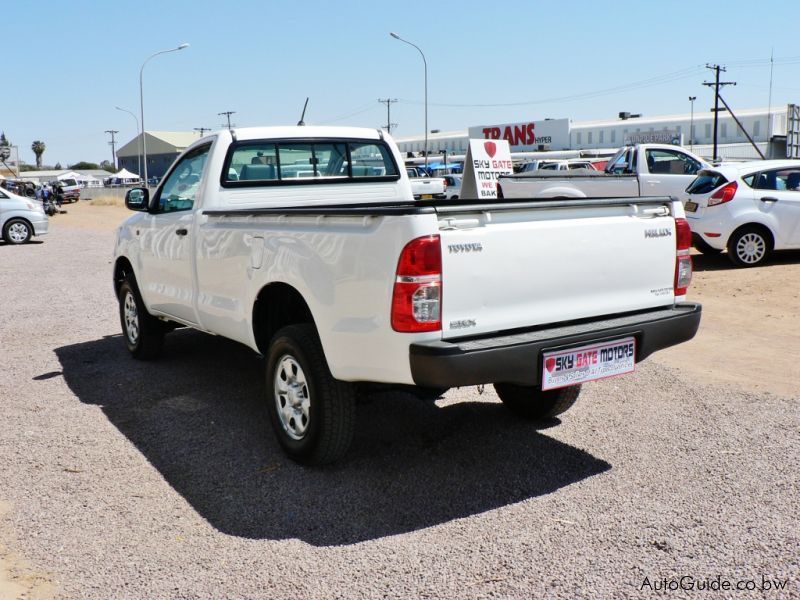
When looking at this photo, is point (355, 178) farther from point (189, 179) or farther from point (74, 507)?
point (74, 507)

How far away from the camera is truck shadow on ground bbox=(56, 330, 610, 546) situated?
413cm

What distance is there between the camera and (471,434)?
5.35m

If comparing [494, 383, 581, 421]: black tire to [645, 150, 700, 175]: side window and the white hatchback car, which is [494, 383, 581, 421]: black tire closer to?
the white hatchback car

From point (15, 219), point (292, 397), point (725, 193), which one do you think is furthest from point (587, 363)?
point (15, 219)

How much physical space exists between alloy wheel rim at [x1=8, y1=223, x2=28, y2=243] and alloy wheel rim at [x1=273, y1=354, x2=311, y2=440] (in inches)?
776

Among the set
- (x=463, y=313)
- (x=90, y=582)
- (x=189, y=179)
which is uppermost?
(x=189, y=179)

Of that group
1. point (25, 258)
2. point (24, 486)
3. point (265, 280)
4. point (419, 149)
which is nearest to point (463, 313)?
point (265, 280)

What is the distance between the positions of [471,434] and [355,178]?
2.41 m

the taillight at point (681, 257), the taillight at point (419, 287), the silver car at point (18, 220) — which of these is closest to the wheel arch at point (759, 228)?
the taillight at point (681, 257)

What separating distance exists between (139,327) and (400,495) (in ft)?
12.6

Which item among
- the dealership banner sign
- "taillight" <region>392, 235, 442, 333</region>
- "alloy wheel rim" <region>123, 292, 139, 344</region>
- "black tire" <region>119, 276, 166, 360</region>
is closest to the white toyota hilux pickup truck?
"taillight" <region>392, 235, 442, 333</region>

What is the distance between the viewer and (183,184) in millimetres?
6488

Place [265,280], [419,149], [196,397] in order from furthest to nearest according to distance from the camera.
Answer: [419,149], [196,397], [265,280]

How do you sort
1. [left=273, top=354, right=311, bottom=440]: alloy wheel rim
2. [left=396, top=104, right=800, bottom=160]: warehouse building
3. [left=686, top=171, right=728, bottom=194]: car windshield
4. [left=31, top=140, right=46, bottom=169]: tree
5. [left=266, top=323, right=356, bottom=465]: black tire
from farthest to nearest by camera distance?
[left=31, top=140, right=46, bottom=169]: tree, [left=396, top=104, right=800, bottom=160]: warehouse building, [left=686, top=171, right=728, bottom=194]: car windshield, [left=273, top=354, right=311, bottom=440]: alloy wheel rim, [left=266, top=323, right=356, bottom=465]: black tire
